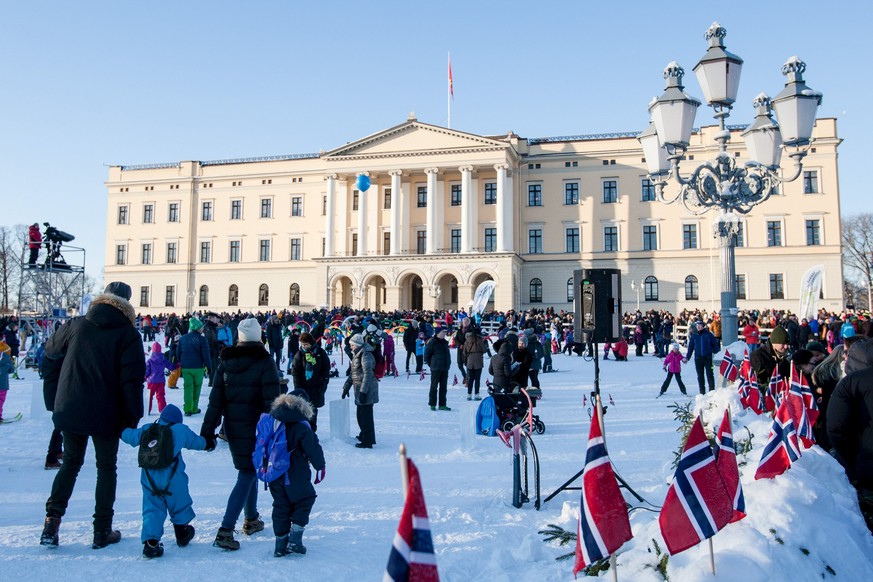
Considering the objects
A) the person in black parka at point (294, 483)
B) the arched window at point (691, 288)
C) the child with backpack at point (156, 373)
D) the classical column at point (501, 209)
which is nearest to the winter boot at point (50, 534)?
the person in black parka at point (294, 483)

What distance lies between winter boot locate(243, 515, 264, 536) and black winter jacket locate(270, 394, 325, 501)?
0.77m

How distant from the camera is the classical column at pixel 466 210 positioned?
44719 mm

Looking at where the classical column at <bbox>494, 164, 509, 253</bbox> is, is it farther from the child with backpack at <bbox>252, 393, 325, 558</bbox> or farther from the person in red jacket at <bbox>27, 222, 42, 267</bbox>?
the child with backpack at <bbox>252, 393, 325, 558</bbox>

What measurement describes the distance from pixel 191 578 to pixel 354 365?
5.15m

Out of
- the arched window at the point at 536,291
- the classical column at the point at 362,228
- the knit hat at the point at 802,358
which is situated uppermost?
the classical column at the point at 362,228

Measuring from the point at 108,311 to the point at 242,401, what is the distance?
45.5 inches

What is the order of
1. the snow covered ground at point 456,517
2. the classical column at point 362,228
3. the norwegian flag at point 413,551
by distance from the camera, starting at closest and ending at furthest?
the norwegian flag at point 413,551 < the snow covered ground at point 456,517 < the classical column at point 362,228

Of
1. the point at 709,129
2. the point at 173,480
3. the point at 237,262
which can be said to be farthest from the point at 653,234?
the point at 173,480

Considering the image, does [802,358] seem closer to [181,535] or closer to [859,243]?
[181,535]

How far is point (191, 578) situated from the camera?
4262 millimetres

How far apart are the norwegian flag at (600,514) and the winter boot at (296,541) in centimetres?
223

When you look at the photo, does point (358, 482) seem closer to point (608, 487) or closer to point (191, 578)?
point (191, 578)

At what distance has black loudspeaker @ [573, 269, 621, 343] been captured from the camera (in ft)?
23.9

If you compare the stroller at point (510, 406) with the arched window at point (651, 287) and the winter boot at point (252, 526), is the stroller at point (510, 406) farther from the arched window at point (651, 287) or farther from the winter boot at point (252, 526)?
the arched window at point (651, 287)
